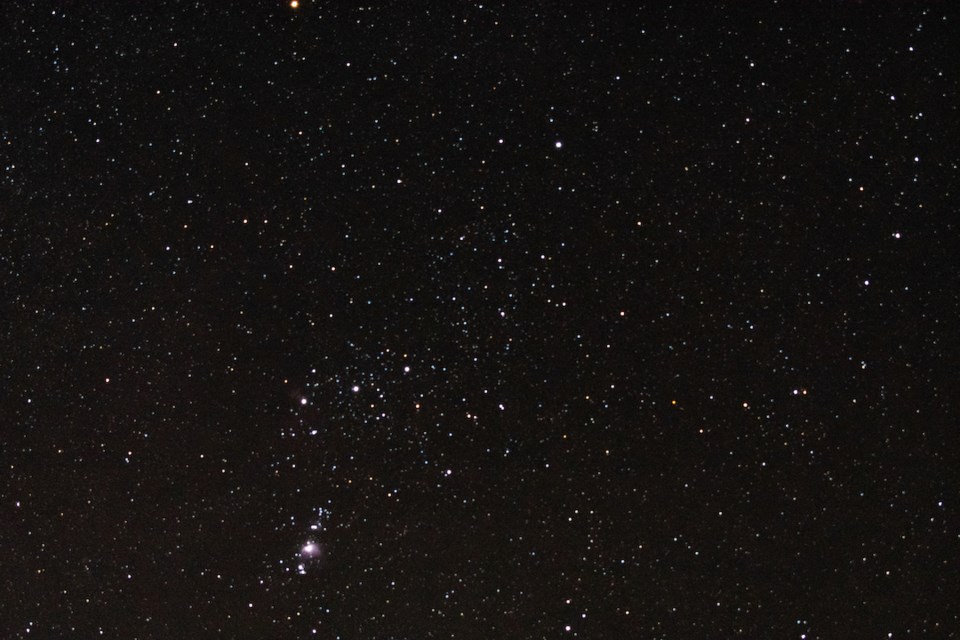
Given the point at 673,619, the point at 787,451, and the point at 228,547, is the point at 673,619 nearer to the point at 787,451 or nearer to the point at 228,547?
the point at 787,451

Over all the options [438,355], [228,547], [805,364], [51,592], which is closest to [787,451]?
[805,364]

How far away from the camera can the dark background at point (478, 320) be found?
1.35 ft

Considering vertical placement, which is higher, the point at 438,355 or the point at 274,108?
the point at 274,108

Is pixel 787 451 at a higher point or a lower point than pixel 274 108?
lower

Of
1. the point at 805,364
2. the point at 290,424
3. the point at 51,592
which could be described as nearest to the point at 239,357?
the point at 290,424

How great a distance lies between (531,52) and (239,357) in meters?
0.21

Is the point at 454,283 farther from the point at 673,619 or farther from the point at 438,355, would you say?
the point at 673,619

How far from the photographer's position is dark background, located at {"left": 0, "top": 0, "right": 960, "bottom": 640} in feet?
1.35

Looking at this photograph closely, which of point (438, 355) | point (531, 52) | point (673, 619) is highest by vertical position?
point (531, 52)

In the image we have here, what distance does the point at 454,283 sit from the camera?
0.44 meters

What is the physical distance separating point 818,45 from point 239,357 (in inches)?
12.2

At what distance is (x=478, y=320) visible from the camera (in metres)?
0.44

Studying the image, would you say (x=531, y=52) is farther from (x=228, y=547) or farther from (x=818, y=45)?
(x=228, y=547)

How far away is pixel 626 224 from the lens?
43 cm
